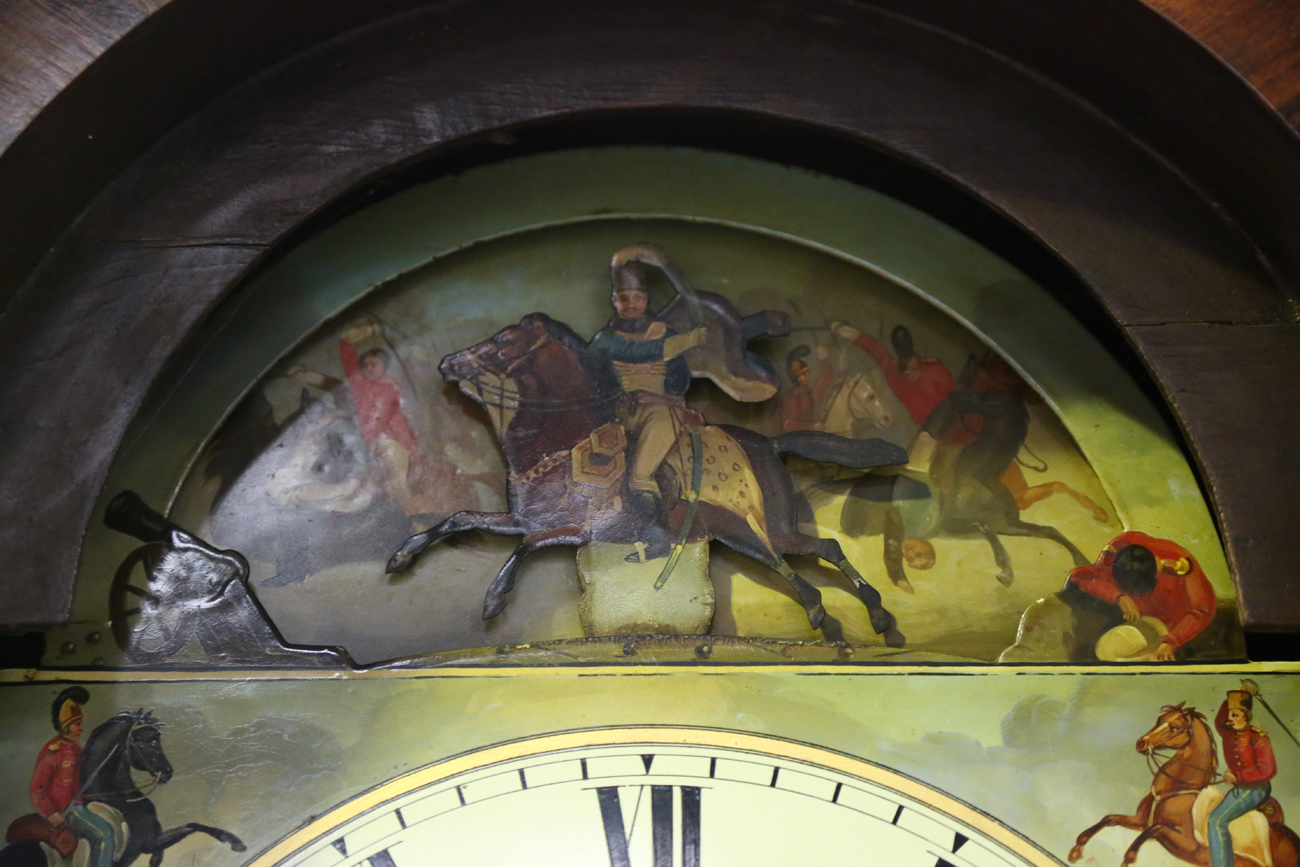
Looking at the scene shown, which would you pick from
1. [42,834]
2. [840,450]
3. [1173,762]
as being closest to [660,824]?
[840,450]

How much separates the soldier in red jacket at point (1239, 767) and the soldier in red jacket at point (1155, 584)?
115 millimetres

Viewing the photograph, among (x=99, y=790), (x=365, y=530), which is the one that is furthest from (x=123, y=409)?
(x=99, y=790)

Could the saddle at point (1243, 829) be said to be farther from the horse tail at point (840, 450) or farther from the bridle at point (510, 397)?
the bridle at point (510, 397)

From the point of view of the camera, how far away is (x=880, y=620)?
1853 millimetres

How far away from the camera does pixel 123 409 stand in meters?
1.74

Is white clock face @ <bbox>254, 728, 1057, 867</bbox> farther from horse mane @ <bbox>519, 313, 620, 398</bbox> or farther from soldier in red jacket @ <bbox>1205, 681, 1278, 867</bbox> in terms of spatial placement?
horse mane @ <bbox>519, 313, 620, 398</bbox>

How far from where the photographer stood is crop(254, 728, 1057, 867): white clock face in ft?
5.42

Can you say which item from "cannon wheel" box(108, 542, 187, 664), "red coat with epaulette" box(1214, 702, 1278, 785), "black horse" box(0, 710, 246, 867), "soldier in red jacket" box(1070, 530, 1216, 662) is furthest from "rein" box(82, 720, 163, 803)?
"red coat with epaulette" box(1214, 702, 1278, 785)

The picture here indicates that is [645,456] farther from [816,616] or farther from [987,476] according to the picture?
[987,476]

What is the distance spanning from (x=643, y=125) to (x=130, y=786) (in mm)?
1303

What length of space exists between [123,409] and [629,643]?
2.73 ft

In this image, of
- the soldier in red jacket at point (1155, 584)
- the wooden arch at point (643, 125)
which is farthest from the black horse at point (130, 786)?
the soldier in red jacket at point (1155, 584)

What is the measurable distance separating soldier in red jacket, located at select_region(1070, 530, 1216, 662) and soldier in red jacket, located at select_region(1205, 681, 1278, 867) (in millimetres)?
115

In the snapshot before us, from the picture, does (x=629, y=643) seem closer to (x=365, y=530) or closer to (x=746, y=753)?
(x=746, y=753)
